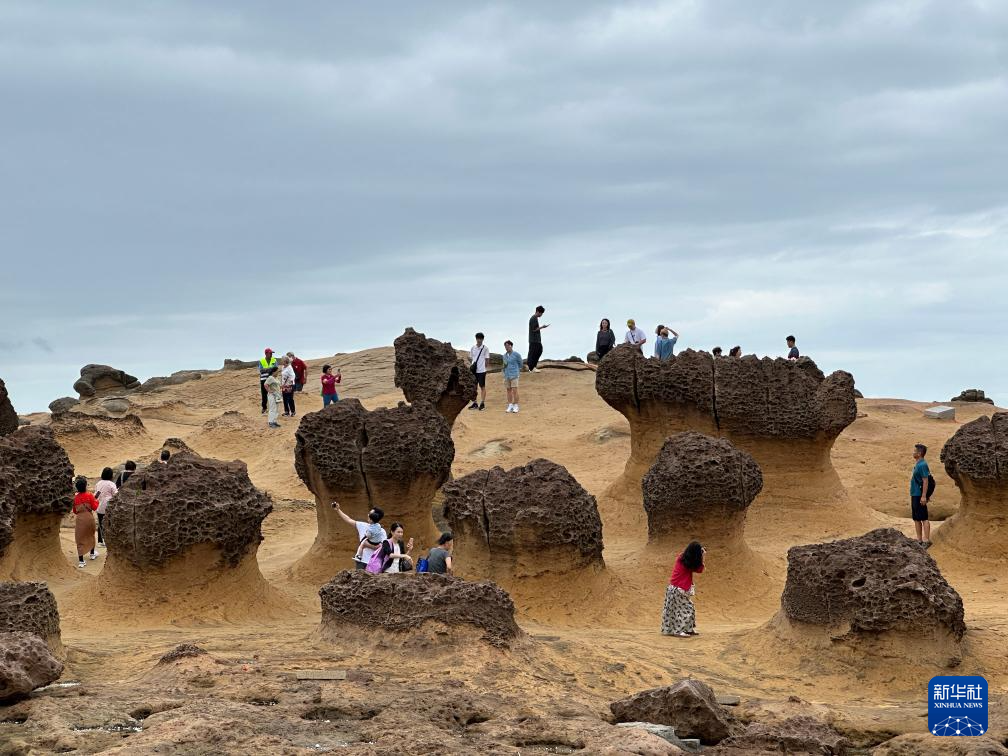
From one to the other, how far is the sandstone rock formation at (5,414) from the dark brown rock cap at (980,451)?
14727 millimetres

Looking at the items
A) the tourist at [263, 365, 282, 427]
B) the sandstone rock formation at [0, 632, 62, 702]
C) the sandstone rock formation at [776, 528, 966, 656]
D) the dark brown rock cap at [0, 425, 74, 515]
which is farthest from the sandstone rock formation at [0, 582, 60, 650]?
the tourist at [263, 365, 282, 427]

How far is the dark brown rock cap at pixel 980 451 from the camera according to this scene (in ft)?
50.2

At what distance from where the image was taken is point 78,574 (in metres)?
14.6

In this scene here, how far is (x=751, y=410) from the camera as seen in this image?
57.0 ft

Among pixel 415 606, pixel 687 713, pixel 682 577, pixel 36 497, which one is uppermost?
pixel 36 497

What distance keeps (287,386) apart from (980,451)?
41.5 ft

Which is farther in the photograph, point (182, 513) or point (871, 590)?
point (182, 513)

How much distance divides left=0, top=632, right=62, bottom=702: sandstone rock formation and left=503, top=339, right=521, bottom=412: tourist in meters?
15.8

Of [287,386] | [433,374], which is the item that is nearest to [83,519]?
[433,374]

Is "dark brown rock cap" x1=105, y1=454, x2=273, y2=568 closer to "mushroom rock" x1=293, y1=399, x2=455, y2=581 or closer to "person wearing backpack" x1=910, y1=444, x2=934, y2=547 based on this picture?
"mushroom rock" x1=293, y1=399, x2=455, y2=581

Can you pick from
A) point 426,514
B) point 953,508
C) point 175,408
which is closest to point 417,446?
point 426,514

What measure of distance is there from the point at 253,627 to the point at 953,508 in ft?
37.3

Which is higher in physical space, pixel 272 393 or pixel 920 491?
pixel 272 393

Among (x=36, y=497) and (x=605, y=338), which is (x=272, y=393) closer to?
(x=605, y=338)
